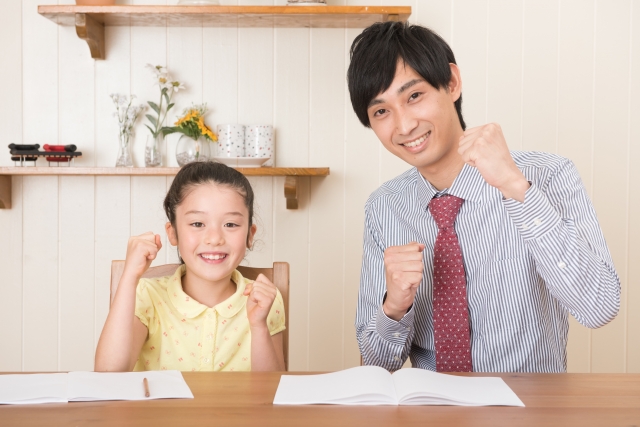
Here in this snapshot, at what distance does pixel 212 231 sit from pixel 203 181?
0.15m

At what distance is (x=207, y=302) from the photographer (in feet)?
5.60

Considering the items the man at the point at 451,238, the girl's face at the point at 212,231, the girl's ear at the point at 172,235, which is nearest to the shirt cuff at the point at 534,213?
the man at the point at 451,238

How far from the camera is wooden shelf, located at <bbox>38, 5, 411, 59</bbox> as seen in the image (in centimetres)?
230

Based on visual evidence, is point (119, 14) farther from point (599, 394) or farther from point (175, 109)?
point (599, 394)

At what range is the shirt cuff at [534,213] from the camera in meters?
1.30

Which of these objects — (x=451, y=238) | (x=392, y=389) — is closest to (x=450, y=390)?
(x=392, y=389)

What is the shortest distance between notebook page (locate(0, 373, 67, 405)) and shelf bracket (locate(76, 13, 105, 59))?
4.80ft

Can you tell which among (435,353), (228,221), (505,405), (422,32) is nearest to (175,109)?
(228,221)

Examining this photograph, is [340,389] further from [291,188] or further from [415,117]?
[291,188]

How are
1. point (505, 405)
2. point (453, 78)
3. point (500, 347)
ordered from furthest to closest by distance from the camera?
point (453, 78) → point (500, 347) → point (505, 405)

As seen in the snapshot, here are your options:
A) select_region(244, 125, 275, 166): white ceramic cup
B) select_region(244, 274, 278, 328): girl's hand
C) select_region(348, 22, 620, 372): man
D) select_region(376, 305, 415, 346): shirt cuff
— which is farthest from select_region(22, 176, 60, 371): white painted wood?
select_region(376, 305, 415, 346): shirt cuff

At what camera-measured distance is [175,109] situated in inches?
100

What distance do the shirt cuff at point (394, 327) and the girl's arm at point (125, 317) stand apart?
491mm

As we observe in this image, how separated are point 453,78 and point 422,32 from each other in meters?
0.13
